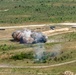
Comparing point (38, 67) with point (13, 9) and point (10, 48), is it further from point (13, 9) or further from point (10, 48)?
point (13, 9)

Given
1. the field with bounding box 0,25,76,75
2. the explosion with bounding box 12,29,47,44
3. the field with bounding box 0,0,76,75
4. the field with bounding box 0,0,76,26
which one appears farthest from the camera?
the field with bounding box 0,0,76,26

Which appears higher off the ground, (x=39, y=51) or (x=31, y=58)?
(x=39, y=51)

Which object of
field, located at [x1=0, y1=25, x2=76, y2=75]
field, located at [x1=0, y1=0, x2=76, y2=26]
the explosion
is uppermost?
the explosion

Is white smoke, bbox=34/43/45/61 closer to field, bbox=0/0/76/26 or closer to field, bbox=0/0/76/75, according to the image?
field, bbox=0/0/76/75

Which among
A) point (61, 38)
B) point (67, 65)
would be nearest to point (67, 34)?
point (61, 38)

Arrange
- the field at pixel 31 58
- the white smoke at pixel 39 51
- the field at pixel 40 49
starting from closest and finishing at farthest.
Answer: the field at pixel 31 58 < the field at pixel 40 49 < the white smoke at pixel 39 51

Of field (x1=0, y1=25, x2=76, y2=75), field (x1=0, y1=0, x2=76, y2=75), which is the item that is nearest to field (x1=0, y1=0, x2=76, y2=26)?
field (x1=0, y1=0, x2=76, y2=75)

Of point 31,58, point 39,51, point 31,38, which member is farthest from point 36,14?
point 31,58

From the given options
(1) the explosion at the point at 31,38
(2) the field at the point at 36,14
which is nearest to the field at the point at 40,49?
(2) the field at the point at 36,14

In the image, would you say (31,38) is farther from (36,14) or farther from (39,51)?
(36,14)

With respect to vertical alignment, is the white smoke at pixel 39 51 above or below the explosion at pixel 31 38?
below

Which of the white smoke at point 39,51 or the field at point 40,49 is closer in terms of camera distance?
the field at point 40,49

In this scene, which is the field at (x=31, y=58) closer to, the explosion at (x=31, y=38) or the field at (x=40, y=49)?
the field at (x=40, y=49)
